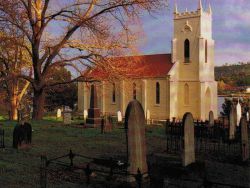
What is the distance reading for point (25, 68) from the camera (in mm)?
34219

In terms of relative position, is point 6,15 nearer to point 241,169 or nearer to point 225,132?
point 225,132

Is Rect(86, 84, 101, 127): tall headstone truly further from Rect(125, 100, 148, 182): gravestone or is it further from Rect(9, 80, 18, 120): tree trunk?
Rect(125, 100, 148, 182): gravestone

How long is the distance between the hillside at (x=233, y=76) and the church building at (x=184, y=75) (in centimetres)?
3392

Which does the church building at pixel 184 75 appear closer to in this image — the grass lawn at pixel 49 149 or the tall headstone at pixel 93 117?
the tall headstone at pixel 93 117

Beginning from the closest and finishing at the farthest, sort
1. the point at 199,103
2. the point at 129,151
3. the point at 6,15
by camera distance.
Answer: the point at 129,151 < the point at 6,15 < the point at 199,103

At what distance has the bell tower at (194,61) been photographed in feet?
140

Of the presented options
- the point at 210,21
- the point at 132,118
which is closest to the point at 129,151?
the point at 132,118

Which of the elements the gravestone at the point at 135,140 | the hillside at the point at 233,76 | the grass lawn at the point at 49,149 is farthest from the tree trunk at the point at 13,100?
the hillside at the point at 233,76

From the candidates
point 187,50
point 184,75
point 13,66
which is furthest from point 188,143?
point 187,50

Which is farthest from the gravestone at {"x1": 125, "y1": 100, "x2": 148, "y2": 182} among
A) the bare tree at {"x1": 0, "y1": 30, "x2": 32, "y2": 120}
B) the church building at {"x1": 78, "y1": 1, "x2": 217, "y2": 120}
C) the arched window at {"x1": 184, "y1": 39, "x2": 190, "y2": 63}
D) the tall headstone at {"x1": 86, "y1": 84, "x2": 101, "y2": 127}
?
the arched window at {"x1": 184, "y1": 39, "x2": 190, "y2": 63}

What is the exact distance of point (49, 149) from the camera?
1320cm

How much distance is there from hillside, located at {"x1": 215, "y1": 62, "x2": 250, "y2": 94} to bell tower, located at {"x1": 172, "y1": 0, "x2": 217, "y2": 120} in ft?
110

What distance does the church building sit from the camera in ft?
140

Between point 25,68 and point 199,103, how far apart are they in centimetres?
1976
